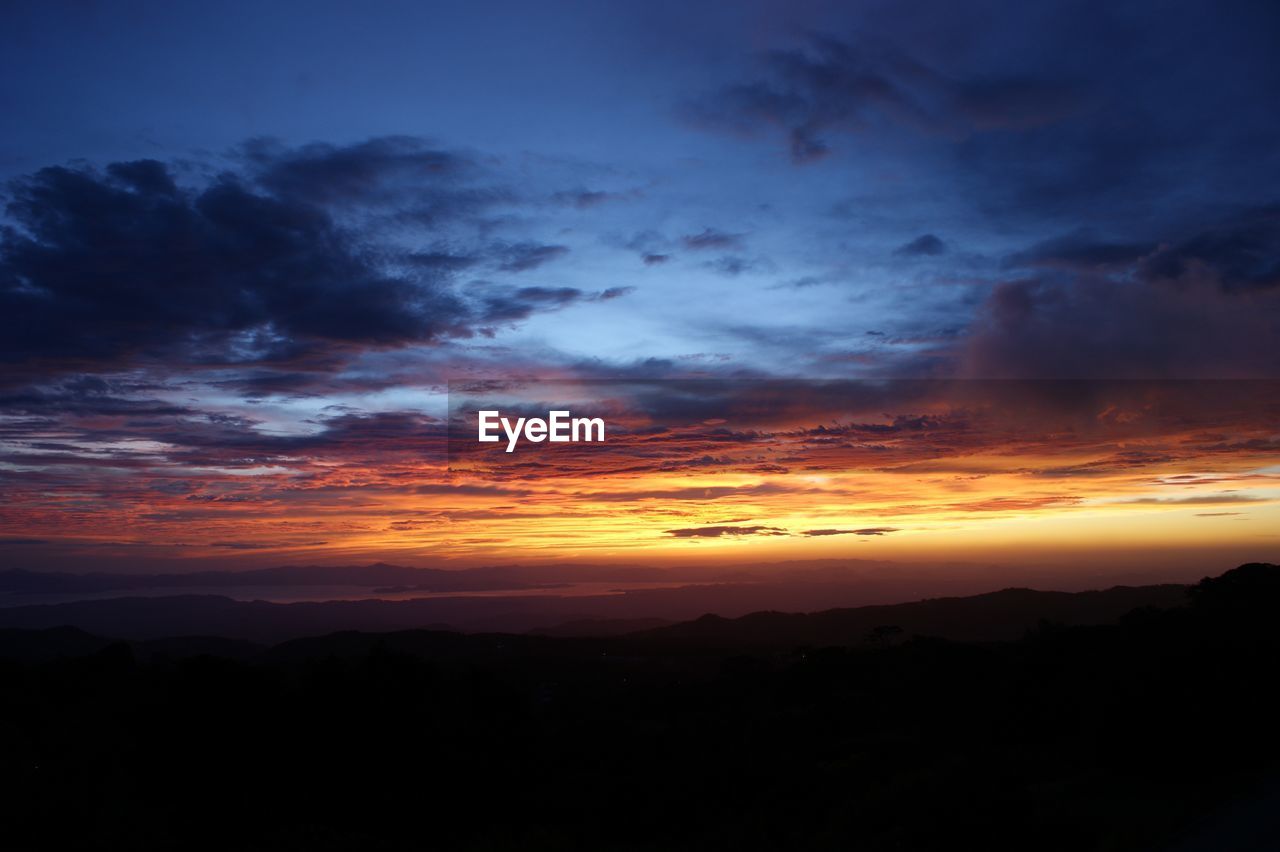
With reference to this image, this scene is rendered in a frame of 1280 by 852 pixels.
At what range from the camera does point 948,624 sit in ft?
303

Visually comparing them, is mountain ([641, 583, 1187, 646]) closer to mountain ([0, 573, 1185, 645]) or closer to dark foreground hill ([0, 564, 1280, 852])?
mountain ([0, 573, 1185, 645])

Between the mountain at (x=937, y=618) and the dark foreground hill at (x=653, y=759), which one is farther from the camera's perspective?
the mountain at (x=937, y=618)

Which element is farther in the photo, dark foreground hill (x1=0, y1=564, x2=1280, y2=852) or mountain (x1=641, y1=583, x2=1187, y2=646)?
mountain (x1=641, y1=583, x2=1187, y2=646)

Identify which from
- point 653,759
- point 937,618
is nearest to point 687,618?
point 937,618

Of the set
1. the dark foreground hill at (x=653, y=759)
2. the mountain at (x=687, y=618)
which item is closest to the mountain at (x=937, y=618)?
the mountain at (x=687, y=618)

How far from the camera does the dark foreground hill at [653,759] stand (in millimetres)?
13414

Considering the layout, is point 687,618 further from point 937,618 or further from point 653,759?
point 653,759

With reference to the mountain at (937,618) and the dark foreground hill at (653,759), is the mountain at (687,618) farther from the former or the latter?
the dark foreground hill at (653,759)

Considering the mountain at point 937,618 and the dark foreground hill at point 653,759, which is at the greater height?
the dark foreground hill at point 653,759

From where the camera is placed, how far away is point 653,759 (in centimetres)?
2395

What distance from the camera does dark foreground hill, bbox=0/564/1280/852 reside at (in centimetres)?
1341

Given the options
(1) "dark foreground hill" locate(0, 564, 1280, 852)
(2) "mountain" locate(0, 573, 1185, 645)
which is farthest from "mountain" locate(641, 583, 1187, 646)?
(1) "dark foreground hill" locate(0, 564, 1280, 852)

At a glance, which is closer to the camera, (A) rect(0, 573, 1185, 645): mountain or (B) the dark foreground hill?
(B) the dark foreground hill

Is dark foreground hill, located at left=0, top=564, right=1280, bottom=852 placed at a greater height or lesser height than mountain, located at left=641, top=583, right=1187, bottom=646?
greater
